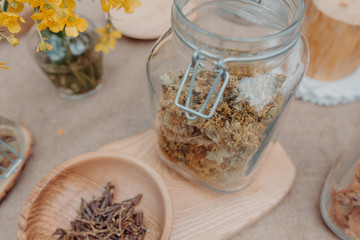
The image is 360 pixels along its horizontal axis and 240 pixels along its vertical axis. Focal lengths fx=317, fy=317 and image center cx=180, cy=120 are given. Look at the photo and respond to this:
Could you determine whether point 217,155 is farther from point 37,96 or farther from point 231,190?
point 37,96

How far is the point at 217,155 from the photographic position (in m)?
0.54

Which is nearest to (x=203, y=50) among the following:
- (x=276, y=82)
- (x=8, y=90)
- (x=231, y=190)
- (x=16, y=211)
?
(x=276, y=82)

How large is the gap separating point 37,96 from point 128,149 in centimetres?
34

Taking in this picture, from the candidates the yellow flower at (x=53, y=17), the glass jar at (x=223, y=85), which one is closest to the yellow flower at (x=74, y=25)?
the yellow flower at (x=53, y=17)

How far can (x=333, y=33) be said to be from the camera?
783mm

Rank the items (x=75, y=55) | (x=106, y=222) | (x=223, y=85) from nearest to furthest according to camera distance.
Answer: (x=223, y=85)
(x=106, y=222)
(x=75, y=55)

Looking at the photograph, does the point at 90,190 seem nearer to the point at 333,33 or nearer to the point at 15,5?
the point at 15,5

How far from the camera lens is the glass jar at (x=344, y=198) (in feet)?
1.96

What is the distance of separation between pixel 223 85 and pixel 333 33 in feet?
1.66

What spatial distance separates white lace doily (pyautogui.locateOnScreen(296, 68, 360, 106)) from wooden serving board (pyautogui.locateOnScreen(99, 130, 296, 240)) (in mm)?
225

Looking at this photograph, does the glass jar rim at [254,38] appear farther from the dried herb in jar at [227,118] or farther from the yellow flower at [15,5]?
the yellow flower at [15,5]

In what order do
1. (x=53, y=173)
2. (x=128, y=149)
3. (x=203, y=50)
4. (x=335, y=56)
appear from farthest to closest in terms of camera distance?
(x=335, y=56) < (x=128, y=149) < (x=53, y=173) < (x=203, y=50)

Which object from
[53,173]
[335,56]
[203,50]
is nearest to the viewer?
[203,50]

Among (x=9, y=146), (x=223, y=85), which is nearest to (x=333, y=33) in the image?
(x=223, y=85)
